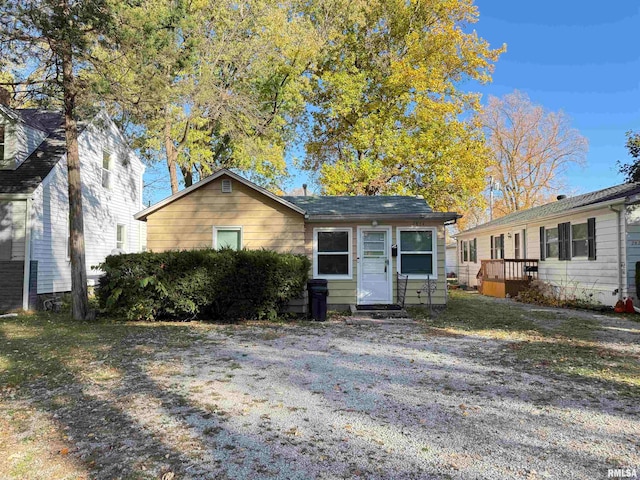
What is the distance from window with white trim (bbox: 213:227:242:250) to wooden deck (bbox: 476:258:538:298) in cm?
998

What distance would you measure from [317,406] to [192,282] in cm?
593

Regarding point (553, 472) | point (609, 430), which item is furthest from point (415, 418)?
point (609, 430)

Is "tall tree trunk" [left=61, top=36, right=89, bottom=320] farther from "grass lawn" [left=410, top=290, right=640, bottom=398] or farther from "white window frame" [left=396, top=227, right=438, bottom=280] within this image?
"grass lawn" [left=410, top=290, right=640, bottom=398]

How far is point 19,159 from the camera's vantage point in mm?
11789

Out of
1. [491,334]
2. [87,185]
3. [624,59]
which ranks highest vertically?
[624,59]

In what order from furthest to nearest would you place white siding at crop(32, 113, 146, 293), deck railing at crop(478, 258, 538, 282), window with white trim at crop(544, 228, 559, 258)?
deck railing at crop(478, 258, 538, 282) → window with white trim at crop(544, 228, 559, 258) → white siding at crop(32, 113, 146, 293)

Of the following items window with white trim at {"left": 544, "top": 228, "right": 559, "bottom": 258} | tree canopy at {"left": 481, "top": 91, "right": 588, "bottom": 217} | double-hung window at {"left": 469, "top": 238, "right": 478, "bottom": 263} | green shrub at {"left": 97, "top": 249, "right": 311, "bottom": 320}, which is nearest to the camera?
green shrub at {"left": 97, "top": 249, "right": 311, "bottom": 320}

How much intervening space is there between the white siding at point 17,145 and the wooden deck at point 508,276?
16.0m

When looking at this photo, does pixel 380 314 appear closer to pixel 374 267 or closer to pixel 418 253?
pixel 374 267

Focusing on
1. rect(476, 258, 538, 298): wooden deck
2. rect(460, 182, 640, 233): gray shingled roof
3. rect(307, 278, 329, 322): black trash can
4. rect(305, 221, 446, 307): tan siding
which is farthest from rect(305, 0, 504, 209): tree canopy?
rect(307, 278, 329, 322): black trash can

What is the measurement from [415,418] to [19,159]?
12930 millimetres

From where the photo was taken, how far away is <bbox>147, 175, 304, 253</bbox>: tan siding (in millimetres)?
11055

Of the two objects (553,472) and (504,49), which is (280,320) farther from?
(504,49)

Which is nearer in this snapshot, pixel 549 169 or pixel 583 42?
pixel 583 42
